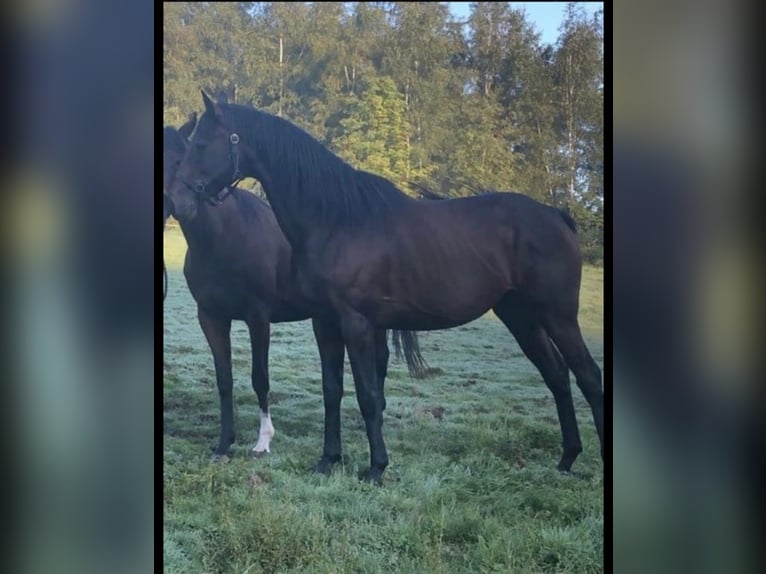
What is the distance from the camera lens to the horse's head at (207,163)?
257 cm

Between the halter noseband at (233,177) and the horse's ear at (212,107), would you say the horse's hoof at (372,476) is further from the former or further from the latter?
the horse's ear at (212,107)

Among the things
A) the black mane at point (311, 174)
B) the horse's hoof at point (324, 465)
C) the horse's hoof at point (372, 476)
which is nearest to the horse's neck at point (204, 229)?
the black mane at point (311, 174)

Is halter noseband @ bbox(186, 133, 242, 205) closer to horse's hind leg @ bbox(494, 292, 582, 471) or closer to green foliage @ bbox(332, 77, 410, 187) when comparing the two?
green foliage @ bbox(332, 77, 410, 187)

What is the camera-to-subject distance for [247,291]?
2.65 meters

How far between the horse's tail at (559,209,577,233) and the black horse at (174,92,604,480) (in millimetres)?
12

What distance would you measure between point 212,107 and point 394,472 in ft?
4.21

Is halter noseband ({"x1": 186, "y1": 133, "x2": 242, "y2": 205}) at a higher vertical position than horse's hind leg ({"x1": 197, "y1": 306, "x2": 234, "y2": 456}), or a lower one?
higher

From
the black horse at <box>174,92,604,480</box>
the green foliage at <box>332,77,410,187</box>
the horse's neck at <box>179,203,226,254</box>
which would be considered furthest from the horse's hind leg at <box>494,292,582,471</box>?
the horse's neck at <box>179,203,226,254</box>

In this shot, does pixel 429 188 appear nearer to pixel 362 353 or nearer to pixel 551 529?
pixel 362 353

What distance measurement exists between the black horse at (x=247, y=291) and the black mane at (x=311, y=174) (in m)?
0.12

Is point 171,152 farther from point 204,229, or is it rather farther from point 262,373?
point 262,373

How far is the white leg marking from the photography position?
259 centimetres
